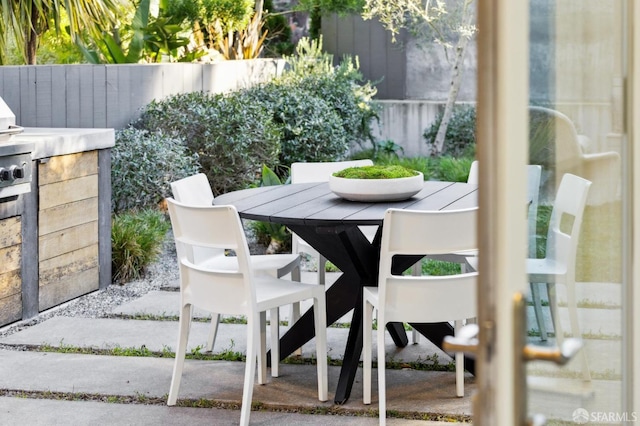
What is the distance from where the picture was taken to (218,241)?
369 cm

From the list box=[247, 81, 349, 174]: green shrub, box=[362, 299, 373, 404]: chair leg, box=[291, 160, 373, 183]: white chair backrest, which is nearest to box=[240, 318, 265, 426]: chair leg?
box=[362, 299, 373, 404]: chair leg

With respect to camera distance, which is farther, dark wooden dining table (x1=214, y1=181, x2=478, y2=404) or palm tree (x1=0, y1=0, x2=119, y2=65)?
palm tree (x1=0, y1=0, x2=119, y2=65)

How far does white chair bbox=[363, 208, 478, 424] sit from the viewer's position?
3.52 m

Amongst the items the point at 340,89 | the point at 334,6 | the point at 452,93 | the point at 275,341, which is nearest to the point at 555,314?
the point at 275,341

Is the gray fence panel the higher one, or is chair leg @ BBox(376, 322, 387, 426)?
the gray fence panel

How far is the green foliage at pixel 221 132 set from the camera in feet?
26.9

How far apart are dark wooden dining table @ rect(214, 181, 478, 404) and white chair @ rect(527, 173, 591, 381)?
70.5 inches

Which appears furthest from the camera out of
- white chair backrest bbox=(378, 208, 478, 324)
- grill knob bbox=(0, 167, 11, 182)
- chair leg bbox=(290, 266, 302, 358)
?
grill knob bbox=(0, 167, 11, 182)

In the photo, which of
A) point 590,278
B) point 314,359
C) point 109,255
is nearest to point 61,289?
point 109,255

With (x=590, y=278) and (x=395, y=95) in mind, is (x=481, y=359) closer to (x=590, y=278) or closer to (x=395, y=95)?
(x=590, y=278)

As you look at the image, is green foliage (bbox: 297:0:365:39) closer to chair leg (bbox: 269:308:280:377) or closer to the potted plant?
the potted plant

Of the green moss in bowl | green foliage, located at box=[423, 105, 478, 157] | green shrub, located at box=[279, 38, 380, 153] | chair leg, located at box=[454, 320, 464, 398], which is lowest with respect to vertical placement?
chair leg, located at box=[454, 320, 464, 398]

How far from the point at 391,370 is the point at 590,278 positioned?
103 inches

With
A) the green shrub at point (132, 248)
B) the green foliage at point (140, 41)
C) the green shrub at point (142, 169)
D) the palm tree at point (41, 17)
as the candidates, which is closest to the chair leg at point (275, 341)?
the green shrub at point (132, 248)
